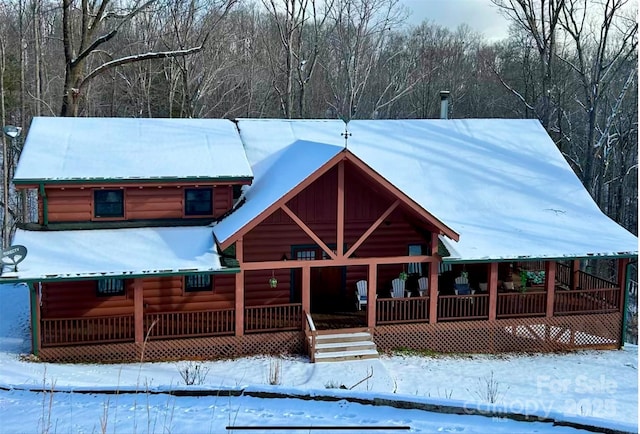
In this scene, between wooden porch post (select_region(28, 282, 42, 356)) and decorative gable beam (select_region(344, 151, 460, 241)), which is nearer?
wooden porch post (select_region(28, 282, 42, 356))

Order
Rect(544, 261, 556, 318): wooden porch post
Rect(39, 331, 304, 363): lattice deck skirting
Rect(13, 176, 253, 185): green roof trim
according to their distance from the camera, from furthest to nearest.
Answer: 1. Rect(544, 261, 556, 318): wooden porch post
2. Rect(13, 176, 253, 185): green roof trim
3. Rect(39, 331, 304, 363): lattice deck skirting

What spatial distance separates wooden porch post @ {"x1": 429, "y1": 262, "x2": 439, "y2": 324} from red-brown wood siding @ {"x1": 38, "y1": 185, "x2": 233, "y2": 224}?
6.22 meters

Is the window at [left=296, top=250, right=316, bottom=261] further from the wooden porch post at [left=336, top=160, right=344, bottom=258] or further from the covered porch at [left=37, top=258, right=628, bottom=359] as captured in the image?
the wooden porch post at [left=336, top=160, right=344, bottom=258]

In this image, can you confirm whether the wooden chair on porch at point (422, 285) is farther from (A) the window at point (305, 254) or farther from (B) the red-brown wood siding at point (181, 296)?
(B) the red-brown wood siding at point (181, 296)

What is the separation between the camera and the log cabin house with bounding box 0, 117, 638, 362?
15508 millimetres

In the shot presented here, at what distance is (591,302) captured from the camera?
18.6 metres

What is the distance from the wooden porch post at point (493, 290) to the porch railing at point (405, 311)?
1.90 m

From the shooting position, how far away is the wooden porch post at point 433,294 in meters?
17.0

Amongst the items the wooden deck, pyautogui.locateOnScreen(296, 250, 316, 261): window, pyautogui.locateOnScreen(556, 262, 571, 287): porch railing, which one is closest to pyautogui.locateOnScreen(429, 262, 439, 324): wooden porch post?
the wooden deck

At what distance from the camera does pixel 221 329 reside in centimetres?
1656

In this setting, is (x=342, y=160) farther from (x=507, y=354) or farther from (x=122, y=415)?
(x=122, y=415)

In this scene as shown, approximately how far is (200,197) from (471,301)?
8.73 meters

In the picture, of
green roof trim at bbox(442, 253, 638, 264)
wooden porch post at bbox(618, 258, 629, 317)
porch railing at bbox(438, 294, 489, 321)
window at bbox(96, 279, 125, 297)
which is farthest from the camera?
wooden porch post at bbox(618, 258, 629, 317)

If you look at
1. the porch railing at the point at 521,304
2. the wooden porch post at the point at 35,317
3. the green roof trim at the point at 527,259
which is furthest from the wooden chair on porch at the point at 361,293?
the wooden porch post at the point at 35,317
